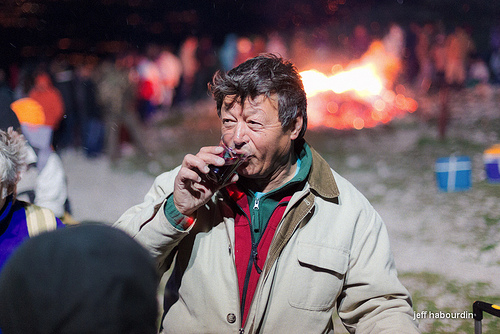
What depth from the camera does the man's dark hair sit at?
2520mm

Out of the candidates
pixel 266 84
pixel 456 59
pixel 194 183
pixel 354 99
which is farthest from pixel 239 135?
pixel 456 59

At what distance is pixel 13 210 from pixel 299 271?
5.20 feet

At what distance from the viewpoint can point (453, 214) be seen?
24.6 ft

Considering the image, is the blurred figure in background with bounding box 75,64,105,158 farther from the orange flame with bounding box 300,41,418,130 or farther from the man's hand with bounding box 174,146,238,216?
the man's hand with bounding box 174,146,238,216

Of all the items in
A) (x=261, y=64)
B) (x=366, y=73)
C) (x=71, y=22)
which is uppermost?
(x=71, y=22)

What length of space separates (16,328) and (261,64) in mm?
1908

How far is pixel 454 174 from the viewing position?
8.41m

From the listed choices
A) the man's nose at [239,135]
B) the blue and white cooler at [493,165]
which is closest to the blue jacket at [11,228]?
the man's nose at [239,135]

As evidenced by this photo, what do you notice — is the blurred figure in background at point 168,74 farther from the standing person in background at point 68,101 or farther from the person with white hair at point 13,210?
the person with white hair at point 13,210

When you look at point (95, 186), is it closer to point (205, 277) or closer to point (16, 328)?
point (205, 277)

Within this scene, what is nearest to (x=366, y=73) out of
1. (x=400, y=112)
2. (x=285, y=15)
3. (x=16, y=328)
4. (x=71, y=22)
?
(x=400, y=112)

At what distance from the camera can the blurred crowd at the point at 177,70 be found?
1209cm

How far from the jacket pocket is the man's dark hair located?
2.42 feet

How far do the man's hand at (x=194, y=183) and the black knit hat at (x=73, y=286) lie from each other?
3.74 ft
